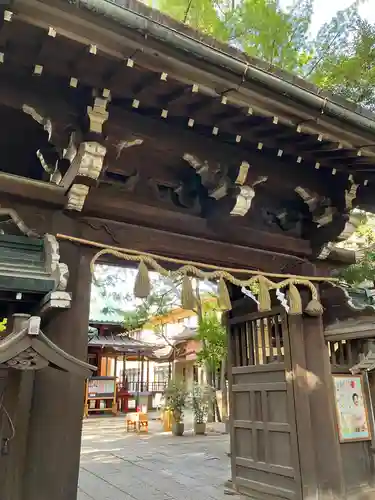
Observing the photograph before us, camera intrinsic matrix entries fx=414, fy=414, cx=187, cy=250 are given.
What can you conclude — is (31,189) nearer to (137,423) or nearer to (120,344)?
(137,423)

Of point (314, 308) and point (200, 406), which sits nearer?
point (314, 308)

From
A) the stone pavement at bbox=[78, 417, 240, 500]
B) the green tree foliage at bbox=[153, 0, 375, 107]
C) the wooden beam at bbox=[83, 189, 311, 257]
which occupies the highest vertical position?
the green tree foliage at bbox=[153, 0, 375, 107]

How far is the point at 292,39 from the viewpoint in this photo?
32.3 ft

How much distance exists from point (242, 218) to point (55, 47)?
271 centimetres

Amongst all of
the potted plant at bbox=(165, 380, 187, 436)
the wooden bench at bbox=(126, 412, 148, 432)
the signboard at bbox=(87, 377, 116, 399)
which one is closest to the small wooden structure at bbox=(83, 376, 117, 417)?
the signboard at bbox=(87, 377, 116, 399)

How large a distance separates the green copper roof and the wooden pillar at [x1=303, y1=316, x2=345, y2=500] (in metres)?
3.36

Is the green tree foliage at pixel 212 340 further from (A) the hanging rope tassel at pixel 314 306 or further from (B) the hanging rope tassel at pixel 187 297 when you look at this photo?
(B) the hanging rope tassel at pixel 187 297

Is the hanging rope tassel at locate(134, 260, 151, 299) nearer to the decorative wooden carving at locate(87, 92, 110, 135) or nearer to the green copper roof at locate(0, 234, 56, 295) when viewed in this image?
the green copper roof at locate(0, 234, 56, 295)

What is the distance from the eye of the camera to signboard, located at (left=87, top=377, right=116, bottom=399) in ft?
63.6

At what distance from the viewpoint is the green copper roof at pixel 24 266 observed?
2988 millimetres

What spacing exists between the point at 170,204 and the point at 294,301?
186 cm

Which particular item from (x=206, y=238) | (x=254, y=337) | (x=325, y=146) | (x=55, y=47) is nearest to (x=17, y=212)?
(x=55, y=47)

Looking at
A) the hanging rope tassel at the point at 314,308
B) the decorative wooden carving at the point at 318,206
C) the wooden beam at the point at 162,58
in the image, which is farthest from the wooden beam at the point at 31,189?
the hanging rope tassel at the point at 314,308

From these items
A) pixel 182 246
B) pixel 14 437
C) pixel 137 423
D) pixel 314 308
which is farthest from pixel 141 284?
pixel 137 423
